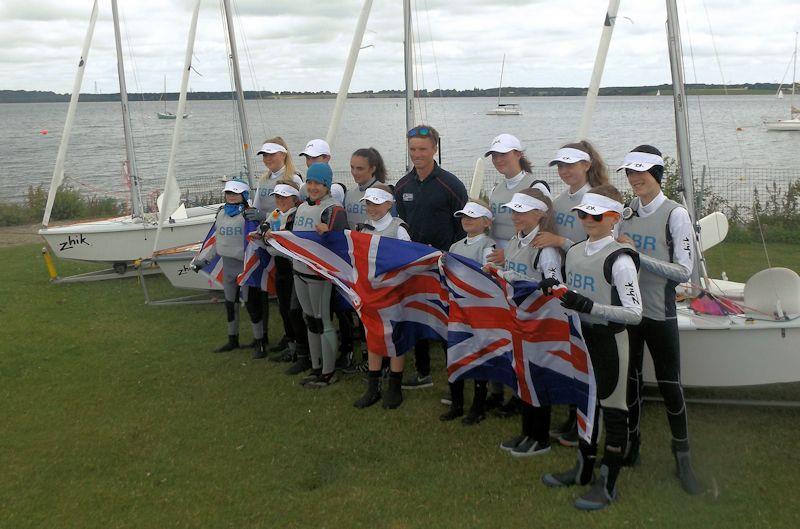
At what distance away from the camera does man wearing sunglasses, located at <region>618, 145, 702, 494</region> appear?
160 inches

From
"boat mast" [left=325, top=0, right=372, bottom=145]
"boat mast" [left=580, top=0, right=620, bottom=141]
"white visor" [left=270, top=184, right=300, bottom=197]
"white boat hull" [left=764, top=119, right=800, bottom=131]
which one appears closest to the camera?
"boat mast" [left=580, top=0, right=620, bottom=141]

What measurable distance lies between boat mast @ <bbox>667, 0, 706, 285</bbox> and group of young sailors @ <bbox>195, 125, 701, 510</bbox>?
3.29 feet

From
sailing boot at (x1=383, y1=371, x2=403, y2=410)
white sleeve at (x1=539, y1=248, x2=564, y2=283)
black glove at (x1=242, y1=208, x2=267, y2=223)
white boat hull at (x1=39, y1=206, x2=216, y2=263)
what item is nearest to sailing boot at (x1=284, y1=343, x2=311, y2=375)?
sailing boot at (x1=383, y1=371, x2=403, y2=410)

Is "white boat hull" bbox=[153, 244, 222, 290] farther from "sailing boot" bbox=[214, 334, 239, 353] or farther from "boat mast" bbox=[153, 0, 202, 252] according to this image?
"sailing boot" bbox=[214, 334, 239, 353]

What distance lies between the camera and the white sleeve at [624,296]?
374 cm

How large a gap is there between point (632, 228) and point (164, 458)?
11.2ft

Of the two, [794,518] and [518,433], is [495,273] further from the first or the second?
[794,518]

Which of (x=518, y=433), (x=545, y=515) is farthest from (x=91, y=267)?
(x=545, y=515)

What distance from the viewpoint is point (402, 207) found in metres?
5.89

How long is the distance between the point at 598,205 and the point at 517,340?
1204 mm

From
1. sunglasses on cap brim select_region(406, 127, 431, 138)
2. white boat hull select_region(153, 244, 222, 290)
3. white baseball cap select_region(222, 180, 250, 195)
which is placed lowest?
white boat hull select_region(153, 244, 222, 290)

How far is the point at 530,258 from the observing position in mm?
4492

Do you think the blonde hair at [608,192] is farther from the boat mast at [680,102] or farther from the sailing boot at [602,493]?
the boat mast at [680,102]

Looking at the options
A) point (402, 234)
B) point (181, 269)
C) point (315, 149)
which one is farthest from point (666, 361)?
point (181, 269)
